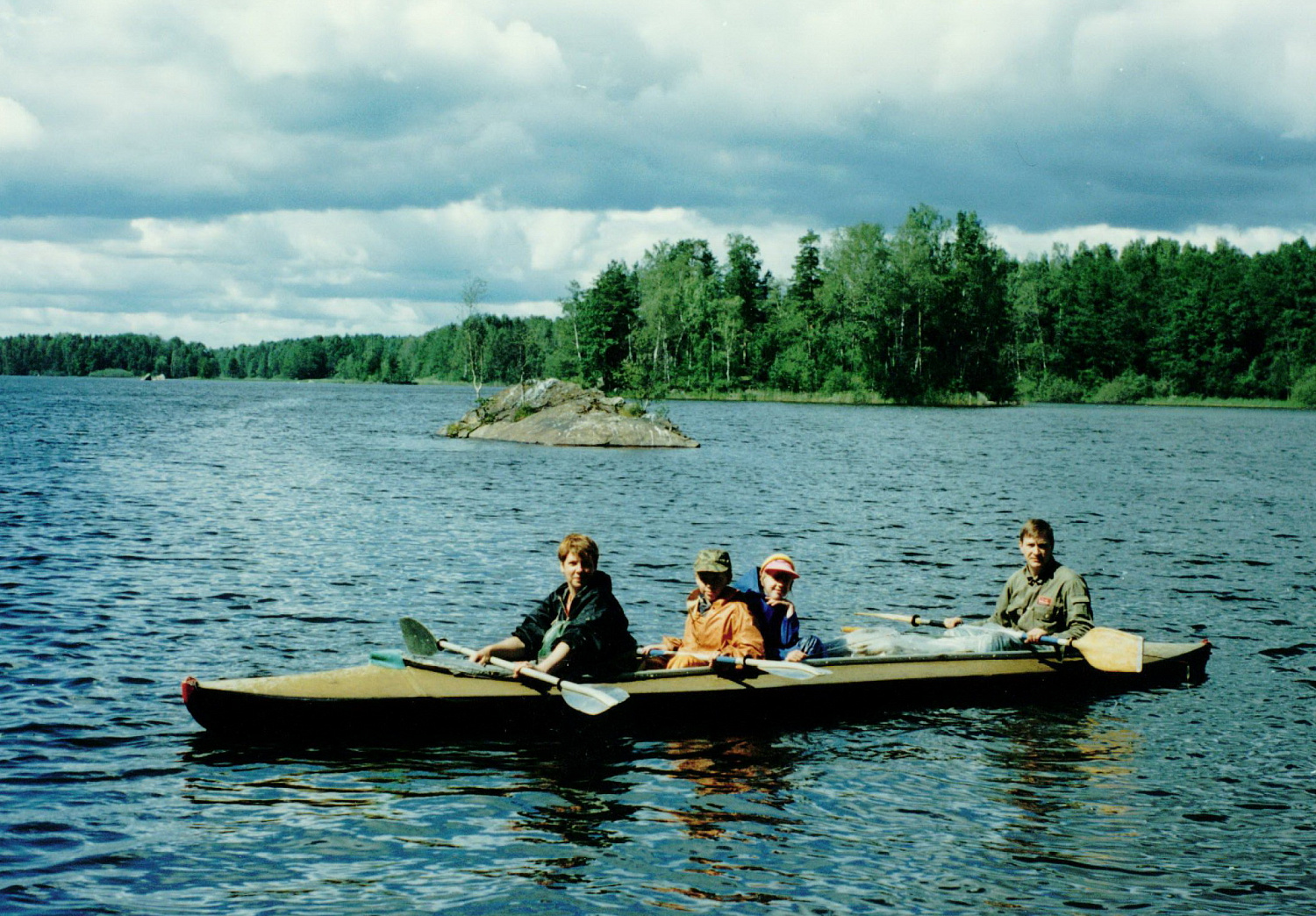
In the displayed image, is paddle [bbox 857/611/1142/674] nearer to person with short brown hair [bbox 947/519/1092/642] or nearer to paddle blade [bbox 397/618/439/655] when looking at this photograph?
person with short brown hair [bbox 947/519/1092/642]

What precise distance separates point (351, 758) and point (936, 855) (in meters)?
4.42

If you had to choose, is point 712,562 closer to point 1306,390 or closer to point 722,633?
point 722,633

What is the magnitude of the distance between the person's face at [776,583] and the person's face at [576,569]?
5.85 ft

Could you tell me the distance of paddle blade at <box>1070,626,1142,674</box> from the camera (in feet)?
37.5

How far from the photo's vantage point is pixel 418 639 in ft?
33.4

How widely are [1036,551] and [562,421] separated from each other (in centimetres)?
3718

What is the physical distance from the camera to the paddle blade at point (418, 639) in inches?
395

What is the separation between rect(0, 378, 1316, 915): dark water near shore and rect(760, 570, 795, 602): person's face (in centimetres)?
127

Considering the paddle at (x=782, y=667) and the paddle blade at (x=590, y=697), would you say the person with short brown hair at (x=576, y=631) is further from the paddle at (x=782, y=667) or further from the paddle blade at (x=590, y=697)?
the paddle at (x=782, y=667)

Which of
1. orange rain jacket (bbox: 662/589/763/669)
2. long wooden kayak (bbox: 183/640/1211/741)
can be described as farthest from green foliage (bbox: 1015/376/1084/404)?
orange rain jacket (bbox: 662/589/763/669)

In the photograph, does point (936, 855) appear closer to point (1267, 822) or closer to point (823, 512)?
point (1267, 822)

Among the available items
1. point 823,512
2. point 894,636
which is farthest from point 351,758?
point 823,512

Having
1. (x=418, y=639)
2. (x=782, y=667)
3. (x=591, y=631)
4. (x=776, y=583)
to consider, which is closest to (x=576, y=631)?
(x=591, y=631)

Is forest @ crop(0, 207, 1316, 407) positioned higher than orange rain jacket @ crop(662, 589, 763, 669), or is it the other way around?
forest @ crop(0, 207, 1316, 407)
